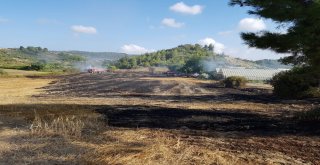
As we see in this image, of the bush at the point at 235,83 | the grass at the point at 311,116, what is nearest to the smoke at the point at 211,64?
the bush at the point at 235,83

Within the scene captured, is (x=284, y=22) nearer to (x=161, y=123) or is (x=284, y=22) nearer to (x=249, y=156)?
(x=161, y=123)

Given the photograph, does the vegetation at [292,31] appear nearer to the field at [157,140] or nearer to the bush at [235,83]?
the field at [157,140]

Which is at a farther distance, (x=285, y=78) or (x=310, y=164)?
(x=285, y=78)

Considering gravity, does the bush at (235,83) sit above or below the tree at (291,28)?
below

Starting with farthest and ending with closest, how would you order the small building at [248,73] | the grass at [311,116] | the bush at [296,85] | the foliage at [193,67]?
the foliage at [193,67], the small building at [248,73], the bush at [296,85], the grass at [311,116]

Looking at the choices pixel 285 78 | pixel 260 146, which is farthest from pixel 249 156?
pixel 285 78

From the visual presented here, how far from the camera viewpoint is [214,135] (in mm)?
12070

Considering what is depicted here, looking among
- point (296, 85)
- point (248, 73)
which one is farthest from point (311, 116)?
point (248, 73)

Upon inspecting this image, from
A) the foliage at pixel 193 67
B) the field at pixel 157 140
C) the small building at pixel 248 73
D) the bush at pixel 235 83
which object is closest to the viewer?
the field at pixel 157 140

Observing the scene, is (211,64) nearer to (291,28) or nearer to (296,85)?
(296,85)

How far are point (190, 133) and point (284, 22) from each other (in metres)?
5.95

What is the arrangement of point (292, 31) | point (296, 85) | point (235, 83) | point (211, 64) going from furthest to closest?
1. point (211, 64)
2. point (235, 83)
3. point (296, 85)
4. point (292, 31)

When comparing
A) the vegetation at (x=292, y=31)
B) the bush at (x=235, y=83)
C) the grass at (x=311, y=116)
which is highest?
the vegetation at (x=292, y=31)

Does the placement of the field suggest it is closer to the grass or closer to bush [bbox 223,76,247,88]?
the grass
